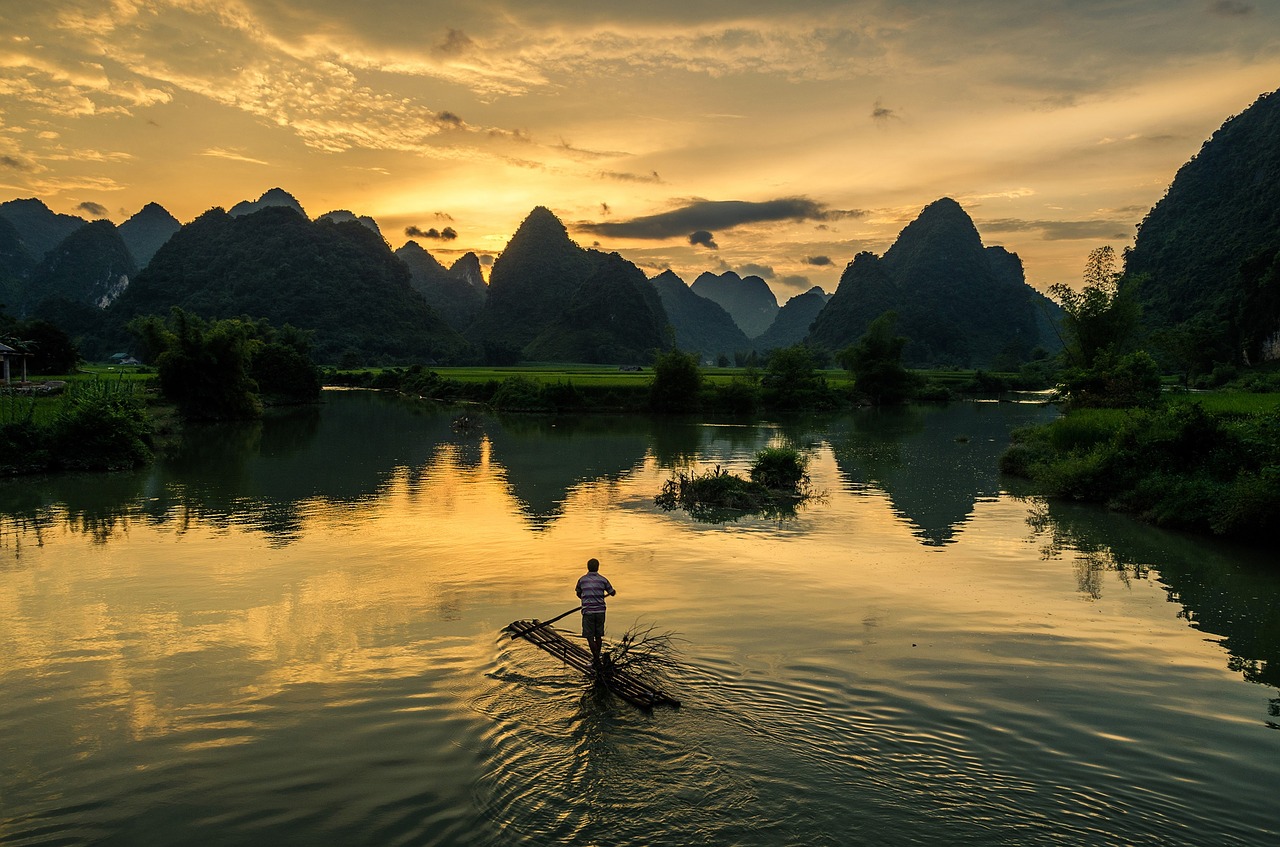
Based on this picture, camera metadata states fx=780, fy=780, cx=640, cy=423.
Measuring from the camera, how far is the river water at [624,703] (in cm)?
707

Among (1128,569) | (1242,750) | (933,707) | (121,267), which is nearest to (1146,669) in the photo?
(1242,750)

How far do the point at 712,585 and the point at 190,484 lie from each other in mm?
20661

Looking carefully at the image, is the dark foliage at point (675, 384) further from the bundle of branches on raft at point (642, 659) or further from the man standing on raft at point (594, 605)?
the man standing on raft at point (594, 605)

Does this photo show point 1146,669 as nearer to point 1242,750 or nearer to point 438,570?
point 1242,750

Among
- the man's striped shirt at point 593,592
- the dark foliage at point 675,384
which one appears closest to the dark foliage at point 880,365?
the dark foliage at point 675,384

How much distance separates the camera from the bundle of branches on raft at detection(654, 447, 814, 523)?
22938mm

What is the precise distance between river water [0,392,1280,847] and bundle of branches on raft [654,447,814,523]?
1.48 metres

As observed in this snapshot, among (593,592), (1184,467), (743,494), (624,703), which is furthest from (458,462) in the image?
(1184,467)

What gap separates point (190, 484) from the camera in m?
26.8

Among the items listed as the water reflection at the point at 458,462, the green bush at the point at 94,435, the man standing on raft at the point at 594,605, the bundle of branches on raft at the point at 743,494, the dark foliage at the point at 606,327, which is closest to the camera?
the man standing on raft at the point at 594,605

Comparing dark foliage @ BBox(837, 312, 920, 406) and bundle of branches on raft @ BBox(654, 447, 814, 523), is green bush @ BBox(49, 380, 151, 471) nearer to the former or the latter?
bundle of branches on raft @ BBox(654, 447, 814, 523)

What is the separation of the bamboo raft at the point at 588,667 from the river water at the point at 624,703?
0.23 m

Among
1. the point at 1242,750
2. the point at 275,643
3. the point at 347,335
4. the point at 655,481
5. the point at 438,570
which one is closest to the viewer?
the point at 1242,750

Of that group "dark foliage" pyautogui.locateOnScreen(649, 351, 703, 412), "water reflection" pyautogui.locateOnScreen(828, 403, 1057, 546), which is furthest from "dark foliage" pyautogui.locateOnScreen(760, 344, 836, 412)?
"dark foliage" pyautogui.locateOnScreen(649, 351, 703, 412)
